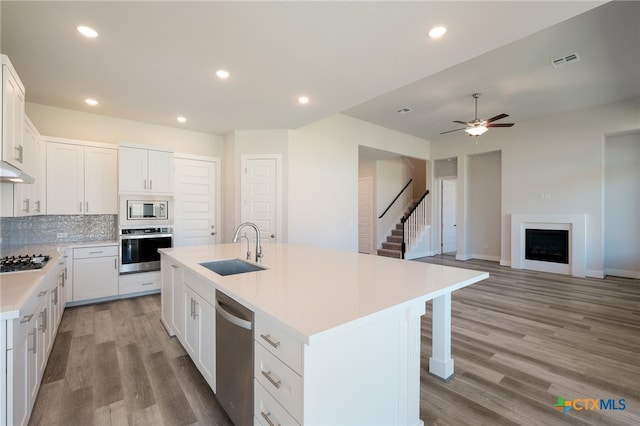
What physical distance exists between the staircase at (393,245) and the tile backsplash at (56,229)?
20.5 feet

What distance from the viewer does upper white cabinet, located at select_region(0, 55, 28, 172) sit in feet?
6.63

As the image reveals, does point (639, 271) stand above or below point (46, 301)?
below

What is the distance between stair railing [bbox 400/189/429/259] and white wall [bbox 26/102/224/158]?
5075mm

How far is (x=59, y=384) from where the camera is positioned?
7.19 ft

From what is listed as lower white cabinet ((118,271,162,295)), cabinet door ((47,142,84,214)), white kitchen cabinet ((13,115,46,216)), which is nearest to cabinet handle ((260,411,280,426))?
white kitchen cabinet ((13,115,46,216))

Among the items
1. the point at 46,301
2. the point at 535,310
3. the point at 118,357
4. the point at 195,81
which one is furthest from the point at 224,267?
the point at 535,310

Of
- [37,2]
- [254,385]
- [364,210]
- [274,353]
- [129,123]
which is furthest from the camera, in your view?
[364,210]

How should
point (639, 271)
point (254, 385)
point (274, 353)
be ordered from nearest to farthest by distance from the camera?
point (274, 353), point (254, 385), point (639, 271)

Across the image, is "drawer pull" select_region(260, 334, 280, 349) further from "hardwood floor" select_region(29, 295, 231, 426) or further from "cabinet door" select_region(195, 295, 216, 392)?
"hardwood floor" select_region(29, 295, 231, 426)

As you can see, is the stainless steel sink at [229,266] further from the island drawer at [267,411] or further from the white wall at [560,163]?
the white wall at [560,163]

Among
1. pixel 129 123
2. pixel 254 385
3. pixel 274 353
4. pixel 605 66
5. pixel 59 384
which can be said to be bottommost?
pixel 59 384

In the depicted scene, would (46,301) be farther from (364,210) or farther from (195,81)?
(364,210)

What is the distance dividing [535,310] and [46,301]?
5.31 meters

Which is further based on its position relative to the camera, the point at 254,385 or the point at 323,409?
the point at 254,385
